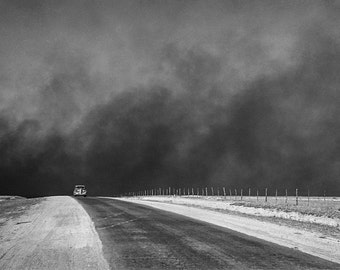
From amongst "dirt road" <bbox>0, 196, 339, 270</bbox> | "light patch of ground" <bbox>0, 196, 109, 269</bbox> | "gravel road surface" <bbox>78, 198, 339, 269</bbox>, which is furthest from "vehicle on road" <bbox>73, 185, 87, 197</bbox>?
"gravel road surface" <bbox>78, 198, 339, 269</bbox>

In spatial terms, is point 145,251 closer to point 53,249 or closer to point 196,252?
point 196,252

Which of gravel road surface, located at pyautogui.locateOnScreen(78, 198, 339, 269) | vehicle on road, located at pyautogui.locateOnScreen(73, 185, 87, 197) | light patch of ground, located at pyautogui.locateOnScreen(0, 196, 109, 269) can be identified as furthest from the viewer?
vehicle on road, located at pyautogui.locateOnScreen(73, 185, 87, 197)

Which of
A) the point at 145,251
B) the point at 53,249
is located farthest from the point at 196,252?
the point at 53,249

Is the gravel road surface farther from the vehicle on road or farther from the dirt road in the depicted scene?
the vehicle on road

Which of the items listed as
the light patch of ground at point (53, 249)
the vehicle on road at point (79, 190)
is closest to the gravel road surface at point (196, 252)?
the light patch of ground at point (53, 249)

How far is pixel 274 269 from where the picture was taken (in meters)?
7.21

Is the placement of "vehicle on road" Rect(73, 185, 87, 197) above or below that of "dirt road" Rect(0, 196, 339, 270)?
below

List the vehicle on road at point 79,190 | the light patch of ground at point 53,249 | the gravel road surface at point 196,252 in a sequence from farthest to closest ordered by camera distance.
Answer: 1. the vehicle on road at point 79,190
2. the light patch of ground at point 53,249
3. the gravel road surface at point 196,252

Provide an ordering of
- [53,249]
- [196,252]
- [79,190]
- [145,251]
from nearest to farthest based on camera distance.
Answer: [196,252]
[145,251]
[53,249]
[79,190]

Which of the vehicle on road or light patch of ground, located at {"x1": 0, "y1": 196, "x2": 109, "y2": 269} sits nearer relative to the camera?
light patch of ground, located at {"x1": 0, "y1": 196, "x2": 109, "y2": 269}

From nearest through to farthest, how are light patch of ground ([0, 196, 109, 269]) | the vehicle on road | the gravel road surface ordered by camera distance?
the gravel road surface → light patch of ground ([0, 196, 109, 269]) → the vehicle on road

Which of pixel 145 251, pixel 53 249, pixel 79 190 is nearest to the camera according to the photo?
pixel 145 251

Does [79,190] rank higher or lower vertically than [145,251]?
lower

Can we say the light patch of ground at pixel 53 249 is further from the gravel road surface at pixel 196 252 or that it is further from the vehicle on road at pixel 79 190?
the vehicle on road at pixel 79 190
